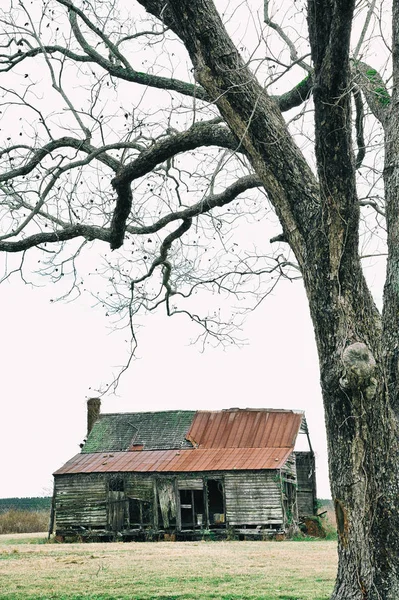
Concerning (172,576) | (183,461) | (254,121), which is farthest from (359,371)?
(183,461)

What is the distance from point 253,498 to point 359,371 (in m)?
24.0

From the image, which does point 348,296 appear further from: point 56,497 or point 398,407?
point 56,497

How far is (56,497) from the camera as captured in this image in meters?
32.0

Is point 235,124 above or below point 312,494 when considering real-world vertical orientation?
above

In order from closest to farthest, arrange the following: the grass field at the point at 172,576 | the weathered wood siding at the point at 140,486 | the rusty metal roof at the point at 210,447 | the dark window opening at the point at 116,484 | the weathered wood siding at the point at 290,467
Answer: the grass field at the point at 172,576
the rusty metal roof at the point at 210,447
the weathered wood siding at the point at 140,486
the weathered wood siding at the point at 290,467
the dark window opening at the point at 116,484

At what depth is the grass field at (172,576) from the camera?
35.4 ft

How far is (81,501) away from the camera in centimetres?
3134

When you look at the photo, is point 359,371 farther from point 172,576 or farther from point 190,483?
point 190,483

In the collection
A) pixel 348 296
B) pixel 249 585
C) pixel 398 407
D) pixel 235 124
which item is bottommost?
pixel 249 585

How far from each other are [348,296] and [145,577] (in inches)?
347

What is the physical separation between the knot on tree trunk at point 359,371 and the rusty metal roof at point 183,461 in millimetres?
23146

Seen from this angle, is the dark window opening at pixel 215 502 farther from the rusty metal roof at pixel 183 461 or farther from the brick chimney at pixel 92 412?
the brick chimney at pixel 92 412

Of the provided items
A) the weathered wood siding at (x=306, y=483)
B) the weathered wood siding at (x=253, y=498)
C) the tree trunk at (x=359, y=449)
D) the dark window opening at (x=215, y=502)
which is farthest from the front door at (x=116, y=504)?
the tree trunk at (x=359, y=449)

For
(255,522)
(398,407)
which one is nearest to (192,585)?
(398,407)
